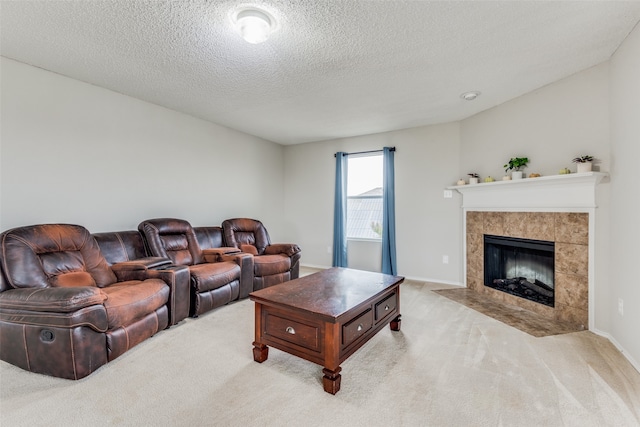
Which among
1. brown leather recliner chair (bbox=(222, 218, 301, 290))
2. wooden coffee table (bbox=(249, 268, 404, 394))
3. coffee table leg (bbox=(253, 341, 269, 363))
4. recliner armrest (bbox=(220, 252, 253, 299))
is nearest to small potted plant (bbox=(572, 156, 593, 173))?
wooden coffee table (bbox=(249, 268, 404, 394))

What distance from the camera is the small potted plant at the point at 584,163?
2.69 metres

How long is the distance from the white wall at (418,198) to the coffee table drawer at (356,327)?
8.75ft

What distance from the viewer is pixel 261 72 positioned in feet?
9.40

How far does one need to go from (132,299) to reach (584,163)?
406cm

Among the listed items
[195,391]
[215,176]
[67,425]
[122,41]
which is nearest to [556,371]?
[195,391]

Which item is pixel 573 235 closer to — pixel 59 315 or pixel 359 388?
pixel 359 388

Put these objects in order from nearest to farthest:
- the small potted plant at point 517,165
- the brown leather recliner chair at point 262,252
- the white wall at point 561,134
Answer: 1. the white wall at point 561,134
2. the small potted plant at point 517,165
3. the brown leather recliner chair at point 262,252

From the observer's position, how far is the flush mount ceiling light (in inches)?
77.6

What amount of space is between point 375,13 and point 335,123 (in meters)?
2.50

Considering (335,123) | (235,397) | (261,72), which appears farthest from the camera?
(335,123)

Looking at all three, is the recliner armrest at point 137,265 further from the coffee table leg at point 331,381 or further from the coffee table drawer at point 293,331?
the coffee table leg at point 331,381

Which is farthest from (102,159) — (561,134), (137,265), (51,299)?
(561,134)

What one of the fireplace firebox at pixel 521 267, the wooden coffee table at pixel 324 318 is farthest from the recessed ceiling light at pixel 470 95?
the wooden coffee table at pixel 324 318

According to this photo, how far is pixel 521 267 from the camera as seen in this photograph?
11.7 ft
